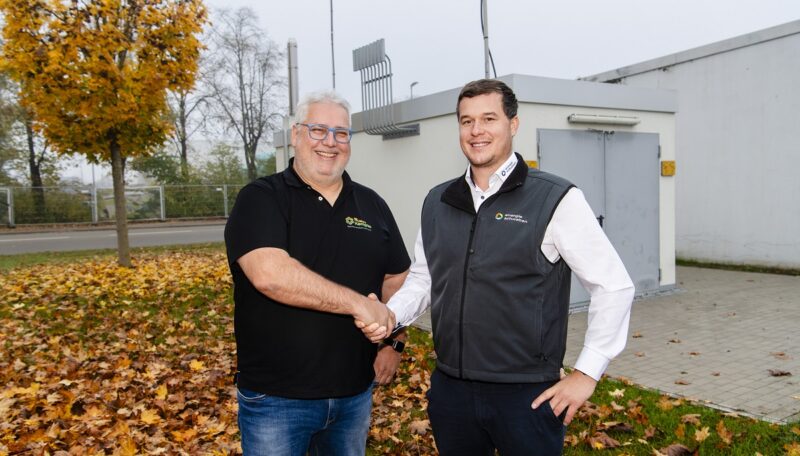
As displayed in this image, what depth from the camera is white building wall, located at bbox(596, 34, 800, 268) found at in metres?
11.5

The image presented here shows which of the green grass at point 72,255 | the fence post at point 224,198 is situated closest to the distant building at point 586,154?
the green grass at point 72,255

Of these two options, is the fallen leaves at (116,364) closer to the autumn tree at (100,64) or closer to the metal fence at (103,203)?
the autumn tree at (100,64)

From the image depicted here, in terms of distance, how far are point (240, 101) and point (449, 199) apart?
111 feet

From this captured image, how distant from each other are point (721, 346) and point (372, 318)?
5.47 m

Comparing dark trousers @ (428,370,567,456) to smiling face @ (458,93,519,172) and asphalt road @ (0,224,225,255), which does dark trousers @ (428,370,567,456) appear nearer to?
smiling face @ (458,93,519,172)

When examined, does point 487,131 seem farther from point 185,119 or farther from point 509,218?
point 185,119

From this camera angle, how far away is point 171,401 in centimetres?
479

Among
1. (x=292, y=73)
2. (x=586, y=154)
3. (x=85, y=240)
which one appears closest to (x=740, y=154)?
(x=586, y=154)

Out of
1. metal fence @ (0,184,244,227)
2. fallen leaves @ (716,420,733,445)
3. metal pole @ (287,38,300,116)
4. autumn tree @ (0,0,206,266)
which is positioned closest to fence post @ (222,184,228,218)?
metal fence @ (0,184,244,227)

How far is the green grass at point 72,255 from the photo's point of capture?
46.7 feet

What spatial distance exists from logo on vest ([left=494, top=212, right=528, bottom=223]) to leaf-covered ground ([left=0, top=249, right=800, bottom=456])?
89.1 inches

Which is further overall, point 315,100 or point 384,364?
point 384,364

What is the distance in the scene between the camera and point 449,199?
2467 millimetres

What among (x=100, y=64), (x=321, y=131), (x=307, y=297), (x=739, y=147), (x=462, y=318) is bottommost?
(x=462, y=318)
